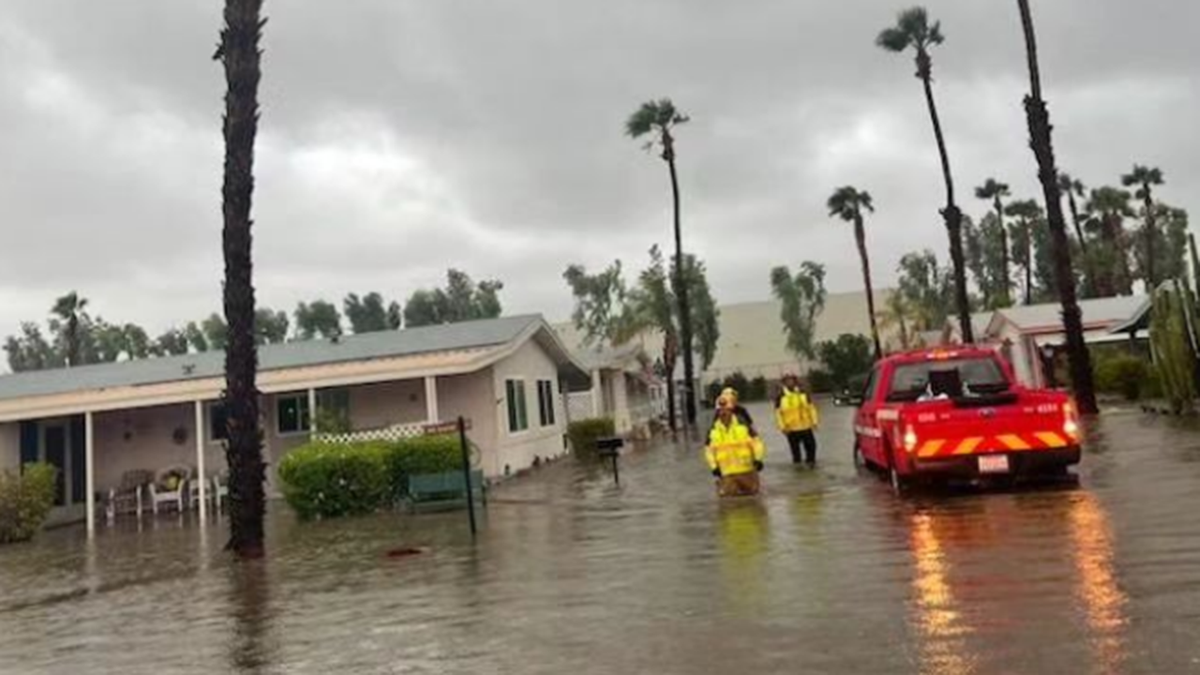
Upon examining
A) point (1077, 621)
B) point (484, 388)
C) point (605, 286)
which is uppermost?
point (605, 286)

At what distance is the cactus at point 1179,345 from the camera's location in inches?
880

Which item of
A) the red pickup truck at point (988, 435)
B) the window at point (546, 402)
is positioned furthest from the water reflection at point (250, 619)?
the window at point (546, 402)

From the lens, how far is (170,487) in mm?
23797

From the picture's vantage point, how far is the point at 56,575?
44.9ft

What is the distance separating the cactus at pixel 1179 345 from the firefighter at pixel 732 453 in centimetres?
1211

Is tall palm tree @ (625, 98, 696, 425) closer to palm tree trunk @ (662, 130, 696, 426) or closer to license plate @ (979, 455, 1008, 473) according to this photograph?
palm tree trunk @ (662, 130, 696, 426)

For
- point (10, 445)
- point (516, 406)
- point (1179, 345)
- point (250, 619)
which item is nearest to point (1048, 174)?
point (1179, 345)

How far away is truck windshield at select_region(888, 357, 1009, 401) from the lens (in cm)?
1370

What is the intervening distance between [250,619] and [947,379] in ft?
28.8

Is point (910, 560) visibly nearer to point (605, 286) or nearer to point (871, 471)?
point (871, 471)

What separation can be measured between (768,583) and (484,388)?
16144mm

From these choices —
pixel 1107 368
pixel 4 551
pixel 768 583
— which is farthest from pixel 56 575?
pixel 1107 368

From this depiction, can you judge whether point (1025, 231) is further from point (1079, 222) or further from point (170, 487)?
point (170, 487)

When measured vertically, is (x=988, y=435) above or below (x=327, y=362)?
below
